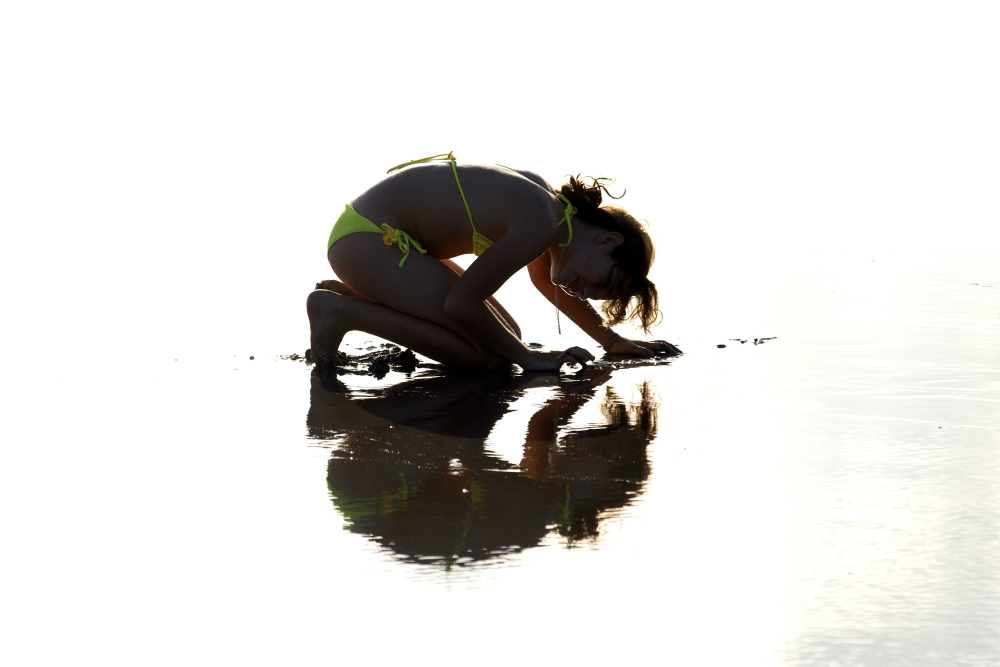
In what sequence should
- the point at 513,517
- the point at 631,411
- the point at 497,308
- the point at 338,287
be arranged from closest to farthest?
the point at 513,517, the point at 631,411, the point at 338,287, the point at 497,308

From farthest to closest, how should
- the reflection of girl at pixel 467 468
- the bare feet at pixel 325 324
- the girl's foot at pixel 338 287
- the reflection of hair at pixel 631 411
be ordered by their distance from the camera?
the girl's foot at pixel 338 287
the bare feet at pixel 325 324
the reflection of hair at pixel 631 411
the reflection of girl at pixel 467 468

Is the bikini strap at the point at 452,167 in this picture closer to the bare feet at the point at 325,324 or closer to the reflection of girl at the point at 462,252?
the reflection of girl at the point at 462,252

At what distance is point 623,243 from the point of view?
292cm

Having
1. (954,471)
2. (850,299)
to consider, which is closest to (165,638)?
(954,471)

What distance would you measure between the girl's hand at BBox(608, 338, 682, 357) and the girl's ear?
44 centimetres

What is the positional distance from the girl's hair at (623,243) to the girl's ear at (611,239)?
1 centimetres

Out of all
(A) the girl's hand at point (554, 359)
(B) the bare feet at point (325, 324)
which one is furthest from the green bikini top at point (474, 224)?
(B) the bare feet at point (325, 324)

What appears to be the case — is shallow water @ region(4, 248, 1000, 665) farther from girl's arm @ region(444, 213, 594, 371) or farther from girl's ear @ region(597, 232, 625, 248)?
girl's ear @ region(597, 232, 625, 248)

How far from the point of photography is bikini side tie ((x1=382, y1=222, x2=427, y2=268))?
2957 millimetres

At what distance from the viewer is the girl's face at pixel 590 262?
2.91 meters

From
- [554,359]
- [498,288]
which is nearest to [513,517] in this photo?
[498,288]

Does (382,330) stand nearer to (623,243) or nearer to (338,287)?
(338,287)

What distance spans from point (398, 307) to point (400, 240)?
20 centimetres

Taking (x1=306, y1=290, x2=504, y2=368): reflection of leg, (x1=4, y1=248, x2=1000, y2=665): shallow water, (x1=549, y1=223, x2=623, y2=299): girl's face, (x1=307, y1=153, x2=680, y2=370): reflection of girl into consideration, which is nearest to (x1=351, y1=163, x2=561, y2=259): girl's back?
(x1=307, y1=153, x2=680, y2=370): reflection of girl
